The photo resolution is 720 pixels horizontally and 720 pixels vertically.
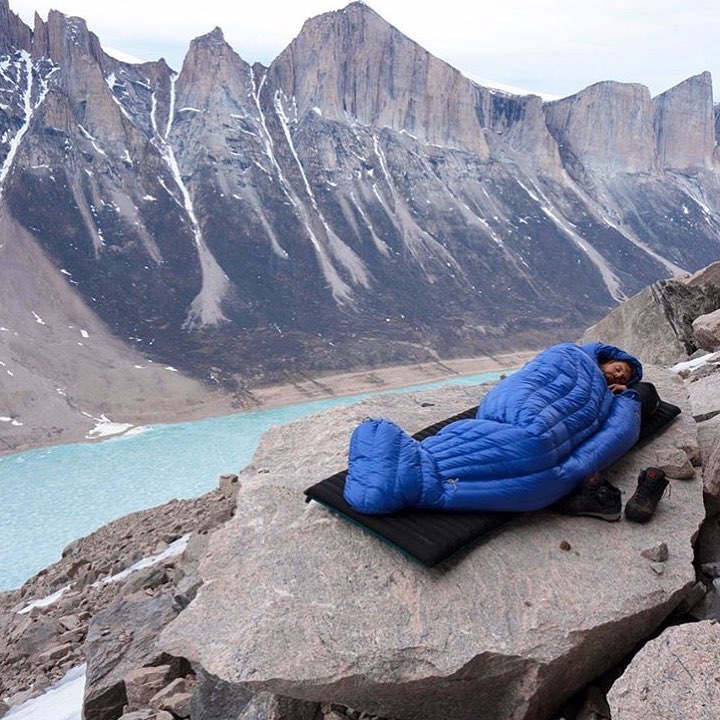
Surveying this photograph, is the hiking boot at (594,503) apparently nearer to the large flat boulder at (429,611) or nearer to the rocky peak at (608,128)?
the large flat boulder at (429,611)

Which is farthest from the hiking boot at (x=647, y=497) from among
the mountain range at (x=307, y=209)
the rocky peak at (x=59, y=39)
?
the rocky peak at (x=59, y=39)

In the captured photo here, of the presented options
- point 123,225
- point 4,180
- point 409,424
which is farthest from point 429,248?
point 409,424

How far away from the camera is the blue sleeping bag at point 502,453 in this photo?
3.20 meters

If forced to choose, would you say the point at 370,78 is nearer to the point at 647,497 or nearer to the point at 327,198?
the point at 327,198

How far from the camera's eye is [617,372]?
14.5 feet

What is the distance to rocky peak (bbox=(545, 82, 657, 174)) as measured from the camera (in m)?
89.9

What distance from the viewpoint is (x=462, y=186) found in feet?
253

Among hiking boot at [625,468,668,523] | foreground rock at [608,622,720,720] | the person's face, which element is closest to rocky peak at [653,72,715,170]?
the person's face

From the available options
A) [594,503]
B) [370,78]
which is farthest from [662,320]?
[370,78]

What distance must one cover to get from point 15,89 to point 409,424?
66246 mm

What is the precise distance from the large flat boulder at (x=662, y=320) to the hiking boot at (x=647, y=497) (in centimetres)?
563

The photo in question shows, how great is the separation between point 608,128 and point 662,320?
91.0 meters

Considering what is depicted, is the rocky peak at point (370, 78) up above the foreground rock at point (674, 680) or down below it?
above

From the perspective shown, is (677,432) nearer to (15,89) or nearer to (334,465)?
(334,465)
